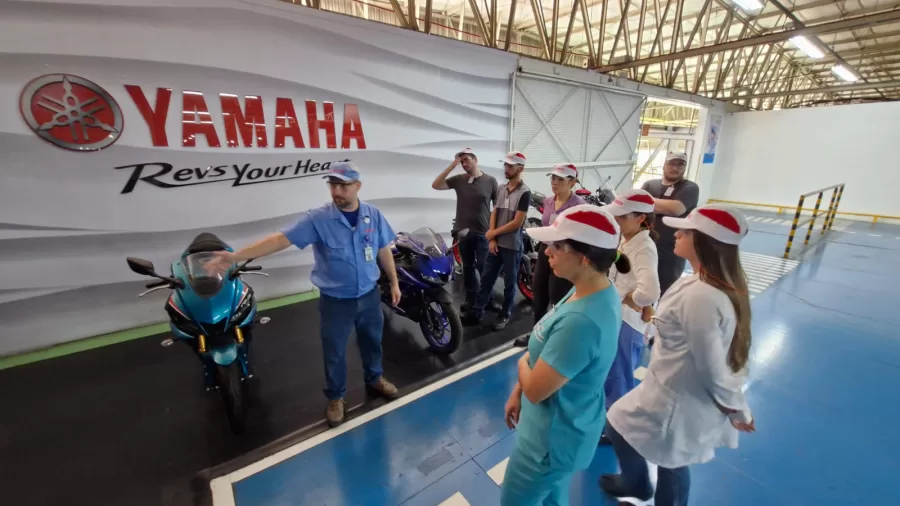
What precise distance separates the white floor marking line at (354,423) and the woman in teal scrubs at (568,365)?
143cm

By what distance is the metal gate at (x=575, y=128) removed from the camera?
5996mm

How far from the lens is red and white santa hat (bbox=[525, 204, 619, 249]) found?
1.05 metres

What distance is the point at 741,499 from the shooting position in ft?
6.06

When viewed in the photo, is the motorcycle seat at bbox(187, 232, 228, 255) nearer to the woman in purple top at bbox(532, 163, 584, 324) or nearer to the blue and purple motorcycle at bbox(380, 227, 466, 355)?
the blue and purple motorcycle at bbox(380, 227, 466, 355)

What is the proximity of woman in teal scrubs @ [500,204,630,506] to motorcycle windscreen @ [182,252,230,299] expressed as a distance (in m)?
1.79

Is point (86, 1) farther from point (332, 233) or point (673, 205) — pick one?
point (673, 205)

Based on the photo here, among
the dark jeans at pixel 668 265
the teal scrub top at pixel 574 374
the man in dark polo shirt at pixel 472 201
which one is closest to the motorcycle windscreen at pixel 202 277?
the teal scrub top at pixel 574 374

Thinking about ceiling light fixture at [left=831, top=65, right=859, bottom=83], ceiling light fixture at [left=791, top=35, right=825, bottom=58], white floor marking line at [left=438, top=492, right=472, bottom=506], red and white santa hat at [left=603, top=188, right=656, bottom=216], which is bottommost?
white floor marking line at [left=438, top=492, right=472, bottom=506]

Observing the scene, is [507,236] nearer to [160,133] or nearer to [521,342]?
[521,342]

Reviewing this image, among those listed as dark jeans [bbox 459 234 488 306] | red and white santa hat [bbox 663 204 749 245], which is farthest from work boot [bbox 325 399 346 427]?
red and white santa hat [bbox 663 204 749 245]

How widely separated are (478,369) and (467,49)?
441cm

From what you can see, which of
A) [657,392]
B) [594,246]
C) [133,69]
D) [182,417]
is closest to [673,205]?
[657,392]

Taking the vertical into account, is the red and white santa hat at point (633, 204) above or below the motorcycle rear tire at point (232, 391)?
above

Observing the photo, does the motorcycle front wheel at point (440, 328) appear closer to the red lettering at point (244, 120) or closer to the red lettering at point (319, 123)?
the red lettering at point (319, 123)
